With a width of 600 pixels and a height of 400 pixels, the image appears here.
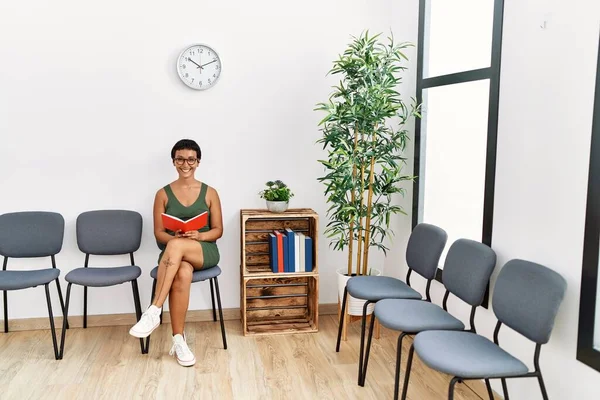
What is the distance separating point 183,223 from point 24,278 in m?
1.01

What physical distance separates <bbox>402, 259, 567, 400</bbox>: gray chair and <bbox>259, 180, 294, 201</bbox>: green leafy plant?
1629 millimetres

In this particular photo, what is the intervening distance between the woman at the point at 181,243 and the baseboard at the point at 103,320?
23.4 inches

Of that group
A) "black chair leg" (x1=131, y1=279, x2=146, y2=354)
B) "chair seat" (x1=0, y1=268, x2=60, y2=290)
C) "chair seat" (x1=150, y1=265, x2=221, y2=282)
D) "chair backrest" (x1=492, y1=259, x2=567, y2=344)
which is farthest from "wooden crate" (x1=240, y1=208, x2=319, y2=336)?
"chair backrest" (x1=492, y1=259, x2=567, y2=344)

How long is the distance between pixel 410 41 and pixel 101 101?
2231 millimetres

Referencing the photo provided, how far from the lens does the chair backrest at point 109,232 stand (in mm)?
3732

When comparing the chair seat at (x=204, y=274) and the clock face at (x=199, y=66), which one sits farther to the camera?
the clock face at (x=199, y=66)

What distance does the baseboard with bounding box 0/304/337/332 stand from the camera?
3.82 meters

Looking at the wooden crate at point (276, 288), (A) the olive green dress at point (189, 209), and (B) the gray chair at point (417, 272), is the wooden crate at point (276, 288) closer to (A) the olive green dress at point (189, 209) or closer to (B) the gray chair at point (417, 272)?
(A) the olive green dress at point (189, 209)

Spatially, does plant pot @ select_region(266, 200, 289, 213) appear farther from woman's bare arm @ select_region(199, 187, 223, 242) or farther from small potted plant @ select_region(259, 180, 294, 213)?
woman's bare arm @ select_region(199, 187, 223, 242)

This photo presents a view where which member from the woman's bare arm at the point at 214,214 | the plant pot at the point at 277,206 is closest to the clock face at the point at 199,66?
the woman's bare arm at the point at 214,214

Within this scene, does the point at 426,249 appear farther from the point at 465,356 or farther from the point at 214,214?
the point at 214,214

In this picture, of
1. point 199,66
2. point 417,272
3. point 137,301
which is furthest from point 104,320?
point 417,272

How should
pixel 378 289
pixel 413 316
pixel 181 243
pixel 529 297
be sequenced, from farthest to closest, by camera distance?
pixel 181 243 → pixel 378 289 → pixel 413 316 → pixel 529 297

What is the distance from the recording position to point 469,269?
2764 mm
